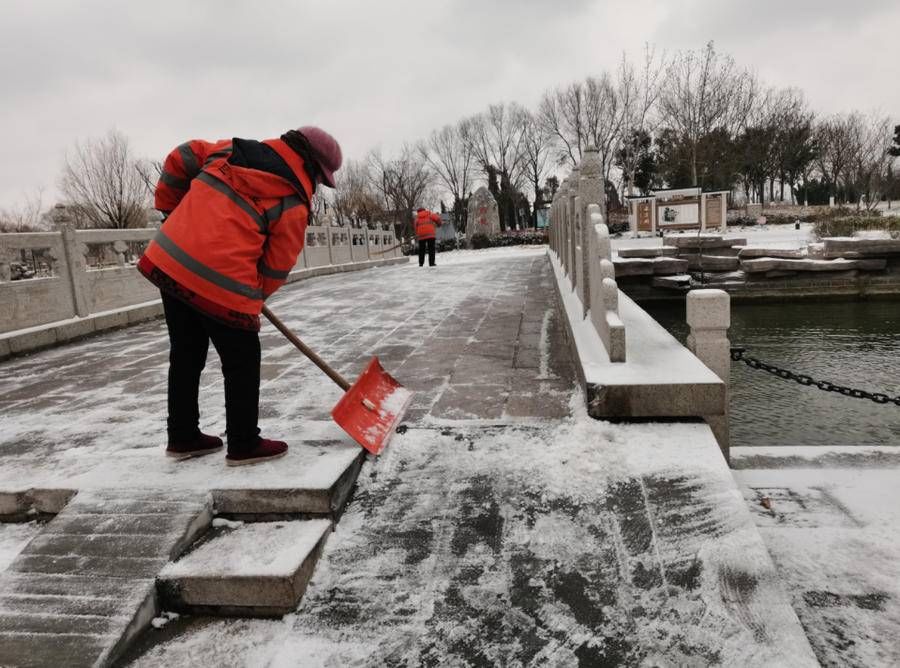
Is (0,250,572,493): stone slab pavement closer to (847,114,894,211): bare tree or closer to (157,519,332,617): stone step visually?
(157,519,332,617): stone step

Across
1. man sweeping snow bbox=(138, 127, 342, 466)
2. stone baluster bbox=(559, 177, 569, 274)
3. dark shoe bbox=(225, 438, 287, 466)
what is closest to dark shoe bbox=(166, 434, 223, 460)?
man sweeping snow bbox=(138, 127, 342, 466)

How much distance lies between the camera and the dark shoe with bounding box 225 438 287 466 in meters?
2.50

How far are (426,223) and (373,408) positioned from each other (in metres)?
12.8

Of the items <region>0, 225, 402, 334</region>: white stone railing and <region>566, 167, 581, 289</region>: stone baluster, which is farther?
<region>0, 225, 402, 334</region>: white stone railing

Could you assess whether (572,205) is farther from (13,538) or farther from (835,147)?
(835,147)

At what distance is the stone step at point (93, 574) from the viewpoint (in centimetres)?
175

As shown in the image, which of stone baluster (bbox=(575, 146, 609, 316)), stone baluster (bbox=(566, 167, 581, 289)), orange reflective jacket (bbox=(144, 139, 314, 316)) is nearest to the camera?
orange reflective jacket (bbox=(144, 139, 314, 316))

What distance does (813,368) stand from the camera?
7.98m

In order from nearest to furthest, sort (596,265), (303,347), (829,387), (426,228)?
(303,347) < (829,387) < (596,265) < (426,228)

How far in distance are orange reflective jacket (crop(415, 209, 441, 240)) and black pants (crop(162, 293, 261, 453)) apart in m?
12.7

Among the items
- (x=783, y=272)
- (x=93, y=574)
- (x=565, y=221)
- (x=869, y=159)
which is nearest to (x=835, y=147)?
(x=869, y=159)

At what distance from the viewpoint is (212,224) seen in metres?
2.35

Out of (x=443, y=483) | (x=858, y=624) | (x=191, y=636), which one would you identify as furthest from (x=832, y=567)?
(x=191, y=636)

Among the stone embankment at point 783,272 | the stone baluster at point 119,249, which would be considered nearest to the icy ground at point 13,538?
the stone baluster at point 119,249
